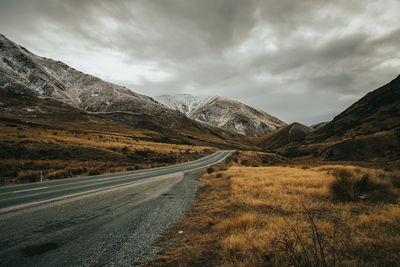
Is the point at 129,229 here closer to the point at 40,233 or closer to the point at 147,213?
the point at 147,213

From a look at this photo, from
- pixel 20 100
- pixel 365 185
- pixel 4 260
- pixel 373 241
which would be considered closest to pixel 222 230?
pixel 373 241

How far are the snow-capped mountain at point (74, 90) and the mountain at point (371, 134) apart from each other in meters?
108

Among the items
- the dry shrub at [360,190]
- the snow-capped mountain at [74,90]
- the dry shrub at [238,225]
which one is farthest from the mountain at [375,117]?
the snow-capped mountain at [74,90]

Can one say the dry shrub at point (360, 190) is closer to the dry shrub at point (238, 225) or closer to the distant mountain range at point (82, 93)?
the dry shrub at point (238, 225)

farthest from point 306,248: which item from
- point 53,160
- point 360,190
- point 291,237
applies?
point 53,160

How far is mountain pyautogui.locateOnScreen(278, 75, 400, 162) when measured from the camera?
156 ft

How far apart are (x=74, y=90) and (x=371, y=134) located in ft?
732

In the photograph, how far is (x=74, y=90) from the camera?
579 ft

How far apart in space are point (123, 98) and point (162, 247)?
17905cm

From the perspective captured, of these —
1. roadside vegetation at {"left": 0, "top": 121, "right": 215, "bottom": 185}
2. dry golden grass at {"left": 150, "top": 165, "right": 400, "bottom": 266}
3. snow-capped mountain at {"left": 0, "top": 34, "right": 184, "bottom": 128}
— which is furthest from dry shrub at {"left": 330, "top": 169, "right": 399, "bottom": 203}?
snow-capped mountain at {"left": 0, "top": 34, "right": 184, "bottom": 128}

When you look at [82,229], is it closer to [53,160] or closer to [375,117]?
[53,160]

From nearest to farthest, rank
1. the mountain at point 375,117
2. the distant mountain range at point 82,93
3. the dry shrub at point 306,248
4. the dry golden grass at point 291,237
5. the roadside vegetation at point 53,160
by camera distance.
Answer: the dry shrub at point 306,248
the dry golden grass at point 291,237
the roadside vegetation at point 53,160
the mountain at point 375,117
the distant mountain range at point 82,93

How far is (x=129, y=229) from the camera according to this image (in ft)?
15.3

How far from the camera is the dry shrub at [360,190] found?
5952mm
